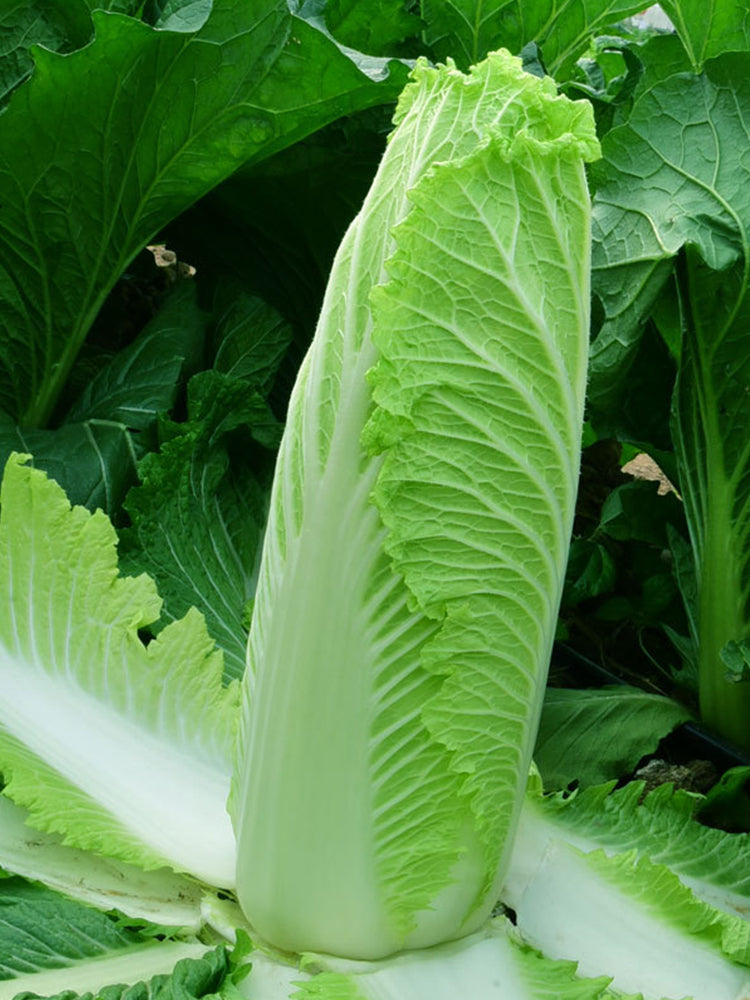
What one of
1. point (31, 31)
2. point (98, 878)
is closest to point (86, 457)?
point (31, 31)

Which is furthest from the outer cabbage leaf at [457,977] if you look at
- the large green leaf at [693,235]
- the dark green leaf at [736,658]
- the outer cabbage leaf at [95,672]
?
the large green leaf at [693,235]

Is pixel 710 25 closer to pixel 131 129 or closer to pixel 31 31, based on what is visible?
pixel 131 129

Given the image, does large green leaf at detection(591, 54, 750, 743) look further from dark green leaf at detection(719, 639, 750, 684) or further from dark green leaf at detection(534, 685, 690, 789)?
dark green leaf at detection(534, 685, 690, 789)

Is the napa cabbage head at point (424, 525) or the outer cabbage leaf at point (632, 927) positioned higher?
the napa cabbage head at point (424, 525)

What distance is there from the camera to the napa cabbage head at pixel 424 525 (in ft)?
3.78

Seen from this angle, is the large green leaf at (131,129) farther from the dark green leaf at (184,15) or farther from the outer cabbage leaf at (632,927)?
the outer cabbage leaf at (632,927)

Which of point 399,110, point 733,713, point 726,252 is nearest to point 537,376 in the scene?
point 399,110

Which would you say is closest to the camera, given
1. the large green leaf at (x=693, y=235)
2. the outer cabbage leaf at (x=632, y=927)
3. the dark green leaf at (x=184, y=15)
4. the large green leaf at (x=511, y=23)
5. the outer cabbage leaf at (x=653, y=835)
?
the outer cabbage leaf at (x=632, y=927)

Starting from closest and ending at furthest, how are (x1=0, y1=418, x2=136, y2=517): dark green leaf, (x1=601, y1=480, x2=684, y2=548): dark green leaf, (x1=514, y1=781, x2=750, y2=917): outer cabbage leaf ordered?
(x1=514, y1=781, x2=750, y2=917): outer cabbage leaf → (x1=0, y1=418, x2=136, y2=517): dark green leaf → (x1=601, y1=480, x2=684, y2=548): dark green leaf

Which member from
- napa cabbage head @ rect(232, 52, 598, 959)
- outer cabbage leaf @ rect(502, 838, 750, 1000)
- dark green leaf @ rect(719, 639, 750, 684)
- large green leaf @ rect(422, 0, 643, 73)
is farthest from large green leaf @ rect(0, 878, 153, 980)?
large green leaf @ rect(422, 0, 643, 73)

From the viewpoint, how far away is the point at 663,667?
224 cm

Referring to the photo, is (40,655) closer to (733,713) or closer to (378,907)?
(378,907)

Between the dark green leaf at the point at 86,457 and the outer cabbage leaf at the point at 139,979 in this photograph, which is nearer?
the outer cabbage leaf at the point at 139,979

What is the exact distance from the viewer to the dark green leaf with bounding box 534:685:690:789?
187cm
